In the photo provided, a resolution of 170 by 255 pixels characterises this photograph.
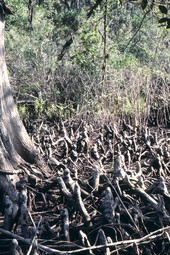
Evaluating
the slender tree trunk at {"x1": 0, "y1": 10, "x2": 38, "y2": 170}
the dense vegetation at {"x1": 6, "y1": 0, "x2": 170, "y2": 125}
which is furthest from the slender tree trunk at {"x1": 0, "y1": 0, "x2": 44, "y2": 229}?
the dense vegetation at {"x1": 6, "y1": 0, "x2": 170, "y2": 125}

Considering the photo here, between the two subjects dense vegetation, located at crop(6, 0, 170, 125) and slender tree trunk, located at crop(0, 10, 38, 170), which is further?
dense vegetation, located at crop(6, 0, 170, 125)

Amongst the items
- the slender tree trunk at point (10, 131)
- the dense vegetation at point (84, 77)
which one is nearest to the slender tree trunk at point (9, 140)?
the slender tree trunk at point (10, 131)

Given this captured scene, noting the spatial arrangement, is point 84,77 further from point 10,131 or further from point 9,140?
point 9,140

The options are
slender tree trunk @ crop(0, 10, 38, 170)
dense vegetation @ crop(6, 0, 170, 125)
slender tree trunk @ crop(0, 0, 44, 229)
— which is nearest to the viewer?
slender tree trunk @ crop(0, 0, 44, 229)

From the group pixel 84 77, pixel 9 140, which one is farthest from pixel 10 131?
pixel 84 77

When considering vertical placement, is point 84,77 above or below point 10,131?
below

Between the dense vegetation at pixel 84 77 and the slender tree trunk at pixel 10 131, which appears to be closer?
the slender tree trunk at pixel 10 131

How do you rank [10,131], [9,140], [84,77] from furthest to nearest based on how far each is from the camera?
1. [84,77]
2. [10,131]
3. [9,140]

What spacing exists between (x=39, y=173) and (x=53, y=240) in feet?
4.55

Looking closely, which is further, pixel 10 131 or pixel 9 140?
pixel 10 131

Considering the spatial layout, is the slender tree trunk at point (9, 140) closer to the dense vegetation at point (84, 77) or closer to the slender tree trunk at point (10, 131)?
the slender tree trunk at point (10, 131)

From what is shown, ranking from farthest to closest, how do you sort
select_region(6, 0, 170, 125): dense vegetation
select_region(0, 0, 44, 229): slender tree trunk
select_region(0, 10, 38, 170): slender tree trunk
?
select_region(6, 0, 170, 125): dense vegetation < select_region(0, 10, 38, 170): slender tree trunk < select_region(0, 0, 44, 229): slender tree trunk

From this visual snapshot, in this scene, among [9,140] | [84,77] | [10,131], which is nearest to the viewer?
[9,140]

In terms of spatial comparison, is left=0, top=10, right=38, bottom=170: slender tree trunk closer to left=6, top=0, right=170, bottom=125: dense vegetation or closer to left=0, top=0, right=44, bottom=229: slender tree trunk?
left=0, top=0, right=44, bottom=229: slender tree trunk
